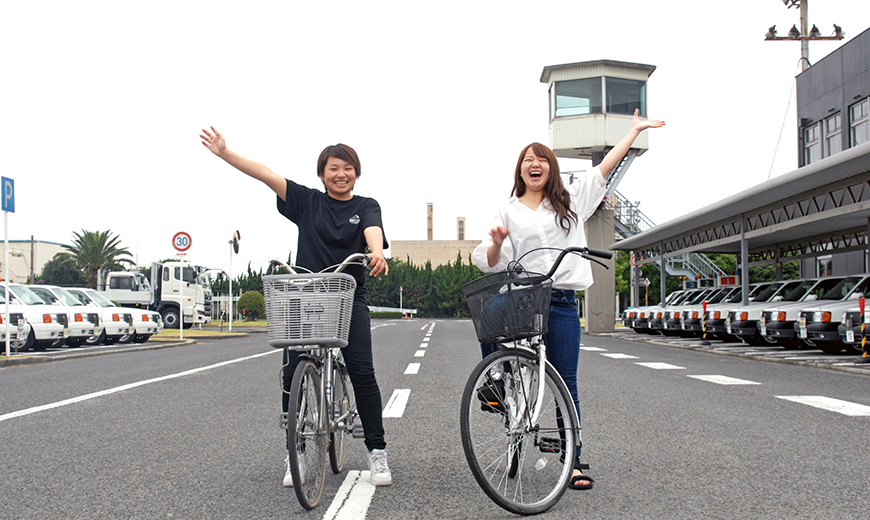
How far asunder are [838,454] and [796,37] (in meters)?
40.0

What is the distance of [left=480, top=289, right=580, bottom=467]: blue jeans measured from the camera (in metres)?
3.84

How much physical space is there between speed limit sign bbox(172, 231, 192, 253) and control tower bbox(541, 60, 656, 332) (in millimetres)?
14558

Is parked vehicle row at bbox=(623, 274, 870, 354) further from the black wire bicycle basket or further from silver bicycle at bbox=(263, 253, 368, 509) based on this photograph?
silver bicycle at bbox=(263, 253, 368, 509)

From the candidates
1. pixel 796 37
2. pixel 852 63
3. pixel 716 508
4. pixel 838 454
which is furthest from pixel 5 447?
pixel 796 37

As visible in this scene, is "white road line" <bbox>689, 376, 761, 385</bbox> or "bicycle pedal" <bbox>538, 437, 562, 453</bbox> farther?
"white road line" <bbox>689, 376, 761, 385</bbox>

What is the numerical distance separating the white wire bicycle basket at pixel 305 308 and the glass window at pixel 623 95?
26933mm

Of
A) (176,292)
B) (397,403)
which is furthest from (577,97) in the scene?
(397,403)

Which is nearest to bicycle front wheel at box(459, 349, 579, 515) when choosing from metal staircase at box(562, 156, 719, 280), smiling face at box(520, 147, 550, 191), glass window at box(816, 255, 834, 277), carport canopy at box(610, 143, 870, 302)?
smiling face at box(520, 147, 550, 191)

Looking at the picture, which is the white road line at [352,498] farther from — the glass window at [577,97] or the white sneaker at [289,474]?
the glass window at [577,97]

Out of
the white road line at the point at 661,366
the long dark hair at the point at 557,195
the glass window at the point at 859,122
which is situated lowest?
the white road line at the point at 661,366

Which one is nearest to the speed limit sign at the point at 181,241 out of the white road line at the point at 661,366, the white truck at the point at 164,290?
the white truck at the point at 164,290

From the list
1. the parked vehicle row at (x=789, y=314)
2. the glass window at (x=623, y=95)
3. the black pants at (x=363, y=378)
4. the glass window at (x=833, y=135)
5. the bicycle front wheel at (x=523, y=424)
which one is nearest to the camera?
the bicycle front wheel at (x=523, y=424)

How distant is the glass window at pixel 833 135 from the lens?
29281 millimetres

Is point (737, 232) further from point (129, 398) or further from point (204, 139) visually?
point (204, 139)
